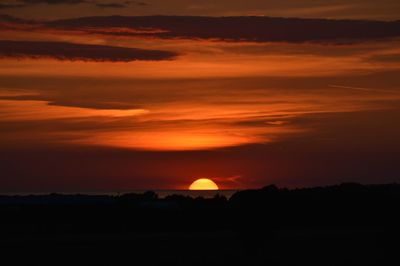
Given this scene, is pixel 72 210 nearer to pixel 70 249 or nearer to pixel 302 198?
pixel 302 198

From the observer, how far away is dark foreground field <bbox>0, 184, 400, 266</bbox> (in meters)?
37.5

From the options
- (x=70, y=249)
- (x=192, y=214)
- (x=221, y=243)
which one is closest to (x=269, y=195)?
(x=221, y=243)

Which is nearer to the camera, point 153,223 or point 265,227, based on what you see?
point 265,227

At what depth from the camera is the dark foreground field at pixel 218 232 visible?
3750 centimetres

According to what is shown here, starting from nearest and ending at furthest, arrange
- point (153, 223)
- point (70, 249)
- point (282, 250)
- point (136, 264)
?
point (136, 264) → point (282, 250) → point (70, 249) → point (153, 223)

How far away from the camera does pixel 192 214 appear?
68.8m

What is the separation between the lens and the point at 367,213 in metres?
65.8

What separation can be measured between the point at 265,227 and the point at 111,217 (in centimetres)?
2867

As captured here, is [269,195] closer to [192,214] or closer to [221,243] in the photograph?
[221,243]

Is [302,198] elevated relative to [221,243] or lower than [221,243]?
elevated

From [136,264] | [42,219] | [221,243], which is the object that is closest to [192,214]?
[42,219]

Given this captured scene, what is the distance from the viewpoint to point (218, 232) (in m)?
57.0

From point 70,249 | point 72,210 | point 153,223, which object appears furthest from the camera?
point 72,210

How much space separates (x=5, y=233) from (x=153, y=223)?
11.4m
